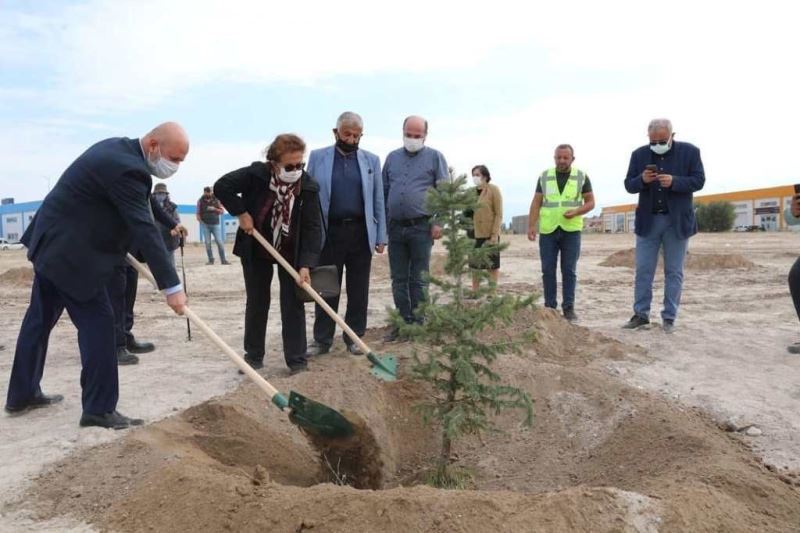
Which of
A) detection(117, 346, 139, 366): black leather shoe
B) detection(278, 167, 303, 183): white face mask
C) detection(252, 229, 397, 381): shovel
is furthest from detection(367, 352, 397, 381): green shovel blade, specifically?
detection(117, 346, 139, 366): black leather shoe

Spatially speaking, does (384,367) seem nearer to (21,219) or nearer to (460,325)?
(460,325)

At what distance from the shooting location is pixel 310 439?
3543mm

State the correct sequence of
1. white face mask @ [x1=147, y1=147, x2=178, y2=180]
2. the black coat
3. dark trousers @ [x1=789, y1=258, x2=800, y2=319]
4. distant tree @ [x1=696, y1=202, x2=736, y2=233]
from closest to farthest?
white face mask @ [x1=147, y1=147, x2=178, y2=180]
the black coat
dark trousers @ [x1=789, y1=258, x2=800, y2=319]
distant tree @ [x1=696, y1=202, x2=736, y2=233]

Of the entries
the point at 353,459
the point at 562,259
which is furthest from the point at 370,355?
the point at 562,259

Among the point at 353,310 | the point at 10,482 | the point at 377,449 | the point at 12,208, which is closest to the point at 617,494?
the point at 377,449

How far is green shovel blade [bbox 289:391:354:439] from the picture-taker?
3.33m

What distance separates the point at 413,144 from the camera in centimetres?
575

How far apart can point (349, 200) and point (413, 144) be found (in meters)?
0.81

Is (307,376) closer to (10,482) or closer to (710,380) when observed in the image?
(10,482)

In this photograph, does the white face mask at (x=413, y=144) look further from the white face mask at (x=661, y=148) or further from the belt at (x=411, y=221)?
the white face mask at (x=661, y=148)

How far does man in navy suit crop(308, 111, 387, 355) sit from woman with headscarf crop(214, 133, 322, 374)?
1.72 feet

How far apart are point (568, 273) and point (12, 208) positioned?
60.3 meters

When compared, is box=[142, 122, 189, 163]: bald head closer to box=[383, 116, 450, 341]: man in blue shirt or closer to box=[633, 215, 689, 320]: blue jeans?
box=[383, 116, 450, 341]: man in blue shirt

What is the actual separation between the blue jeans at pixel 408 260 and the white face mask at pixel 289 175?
1369 mm
